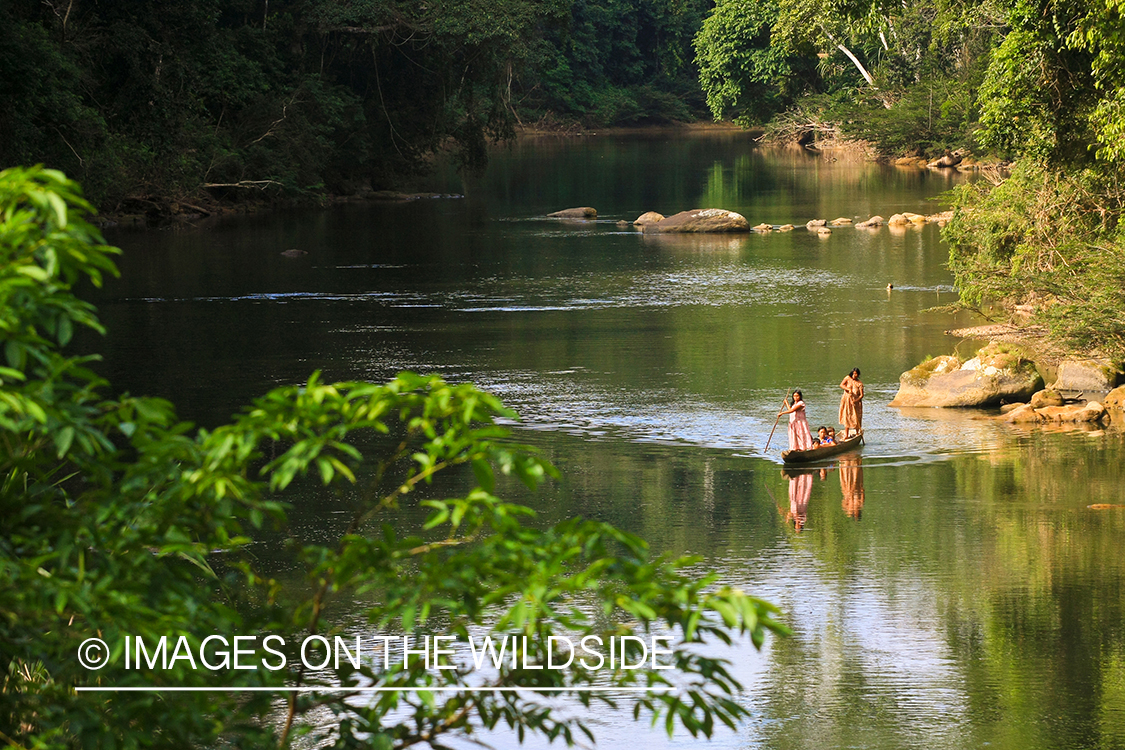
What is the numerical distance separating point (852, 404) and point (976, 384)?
10.6 ft

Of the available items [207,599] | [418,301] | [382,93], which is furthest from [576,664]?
[382,93]

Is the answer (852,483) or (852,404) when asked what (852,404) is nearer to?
(852,404)

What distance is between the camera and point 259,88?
4706cm

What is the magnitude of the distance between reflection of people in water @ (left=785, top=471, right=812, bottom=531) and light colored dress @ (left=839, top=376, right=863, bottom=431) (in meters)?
1.51

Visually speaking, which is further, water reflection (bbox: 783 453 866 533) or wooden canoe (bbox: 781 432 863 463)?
wooden canoe (bbox: 781 432 863 463)

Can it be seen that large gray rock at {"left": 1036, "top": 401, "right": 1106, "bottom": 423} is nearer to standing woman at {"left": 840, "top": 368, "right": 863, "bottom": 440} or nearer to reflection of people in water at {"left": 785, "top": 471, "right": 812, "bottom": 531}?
standing woman at {"left": 840, "top": 368, "right": 863, "bottom": 440}

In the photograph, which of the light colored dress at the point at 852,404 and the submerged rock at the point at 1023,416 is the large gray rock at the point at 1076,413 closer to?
the submerged rock at the point at 1023,416

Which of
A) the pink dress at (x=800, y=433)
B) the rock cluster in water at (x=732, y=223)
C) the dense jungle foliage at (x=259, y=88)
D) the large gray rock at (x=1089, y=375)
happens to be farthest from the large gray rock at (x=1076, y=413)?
the rock cluster in water at (x=732, y=223)

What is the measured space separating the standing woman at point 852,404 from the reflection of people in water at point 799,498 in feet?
4.59

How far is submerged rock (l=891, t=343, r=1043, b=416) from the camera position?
20.0 meters

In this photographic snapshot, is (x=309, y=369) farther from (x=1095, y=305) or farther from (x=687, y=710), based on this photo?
(x=687, y=710)

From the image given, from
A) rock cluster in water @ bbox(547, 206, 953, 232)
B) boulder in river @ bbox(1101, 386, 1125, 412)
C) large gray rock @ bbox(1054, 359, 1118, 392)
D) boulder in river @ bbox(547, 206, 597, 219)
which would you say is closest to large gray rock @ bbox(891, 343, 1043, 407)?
large gray rock @ bbox(1054, 359, 1118, 392)

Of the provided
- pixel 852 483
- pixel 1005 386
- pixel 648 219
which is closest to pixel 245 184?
pixel 648 219

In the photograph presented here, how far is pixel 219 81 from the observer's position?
41281mm
